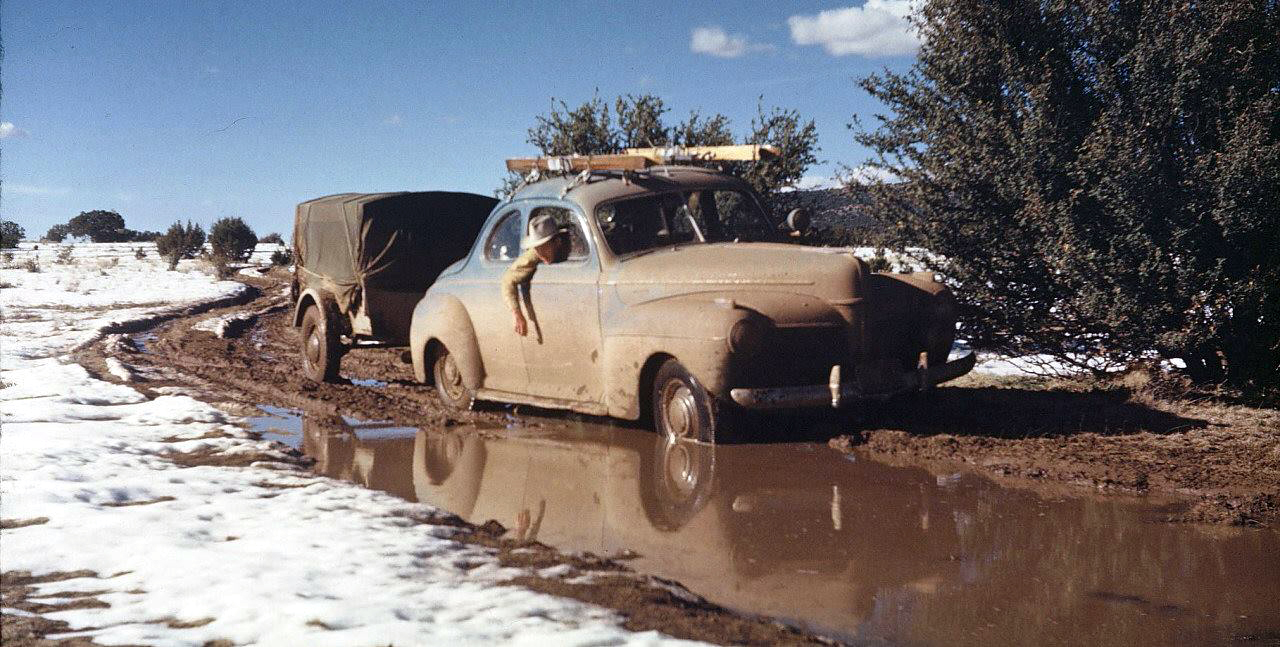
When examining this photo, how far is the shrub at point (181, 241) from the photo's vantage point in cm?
4516

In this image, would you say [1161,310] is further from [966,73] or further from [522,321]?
[522,321]

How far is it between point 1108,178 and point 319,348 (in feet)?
26.5

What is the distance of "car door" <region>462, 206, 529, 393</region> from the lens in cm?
887

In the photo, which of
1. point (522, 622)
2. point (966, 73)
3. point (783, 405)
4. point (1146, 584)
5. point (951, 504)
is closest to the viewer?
point (522, 622)

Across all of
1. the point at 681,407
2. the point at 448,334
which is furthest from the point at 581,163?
the point at 681,407

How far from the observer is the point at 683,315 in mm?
7172

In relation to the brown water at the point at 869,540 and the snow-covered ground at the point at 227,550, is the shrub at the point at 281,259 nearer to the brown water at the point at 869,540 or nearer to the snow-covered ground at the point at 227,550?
the snow-covered ground at the point at 227,550

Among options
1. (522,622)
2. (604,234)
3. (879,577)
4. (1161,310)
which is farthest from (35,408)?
(1161,310)

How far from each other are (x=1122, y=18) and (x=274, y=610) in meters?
8.03

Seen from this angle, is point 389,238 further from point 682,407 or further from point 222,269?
point 222,269

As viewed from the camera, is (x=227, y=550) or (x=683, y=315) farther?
(x=683, y=315)

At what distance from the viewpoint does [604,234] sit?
8.21m

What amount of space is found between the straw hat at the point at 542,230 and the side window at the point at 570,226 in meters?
0.05

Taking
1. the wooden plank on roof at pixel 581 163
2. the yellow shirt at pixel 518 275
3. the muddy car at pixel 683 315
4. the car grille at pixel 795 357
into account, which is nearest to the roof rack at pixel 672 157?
the wooden plank on roof at pixel 581 163
